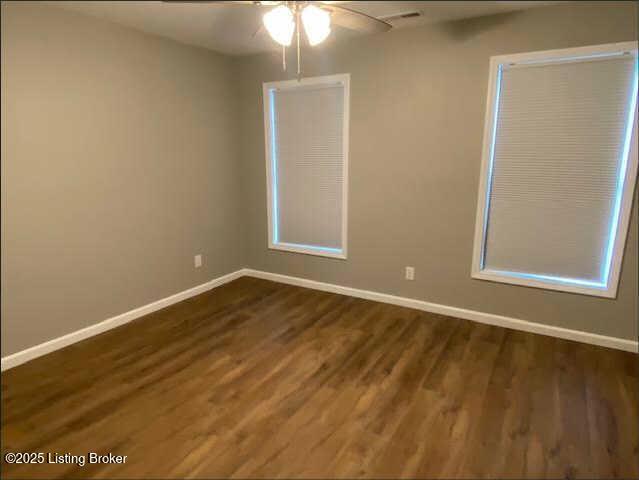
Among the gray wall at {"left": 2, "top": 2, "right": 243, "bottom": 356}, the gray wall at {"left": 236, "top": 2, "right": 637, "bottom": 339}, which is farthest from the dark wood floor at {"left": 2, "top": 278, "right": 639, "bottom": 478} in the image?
the gray wall at {"left": 2, "top": 2, "right": 243, "bottom": 356}

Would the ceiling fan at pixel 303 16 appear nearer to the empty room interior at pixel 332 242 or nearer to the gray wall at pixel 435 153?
the empty room interior at pixel 332 242

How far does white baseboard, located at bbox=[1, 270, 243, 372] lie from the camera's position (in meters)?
2.69

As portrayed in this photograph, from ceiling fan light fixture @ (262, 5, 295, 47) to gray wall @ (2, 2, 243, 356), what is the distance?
168 cm

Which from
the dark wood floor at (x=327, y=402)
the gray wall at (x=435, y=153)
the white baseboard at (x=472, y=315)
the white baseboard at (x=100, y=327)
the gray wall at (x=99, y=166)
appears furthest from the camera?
the white baseboard at (x=472, y=315)

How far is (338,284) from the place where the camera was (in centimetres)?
405

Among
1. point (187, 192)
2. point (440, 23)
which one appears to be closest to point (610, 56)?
point (440, 23)

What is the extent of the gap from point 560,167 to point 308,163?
221cm

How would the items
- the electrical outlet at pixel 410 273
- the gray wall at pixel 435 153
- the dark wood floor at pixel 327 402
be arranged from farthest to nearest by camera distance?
the electrical outlet at pixel 410 273 < the gray wall at pixel 435 153 < the dark wood floor at pixel 327 402

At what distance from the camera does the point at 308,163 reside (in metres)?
4.01

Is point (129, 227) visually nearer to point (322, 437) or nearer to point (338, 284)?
point (338, 284)

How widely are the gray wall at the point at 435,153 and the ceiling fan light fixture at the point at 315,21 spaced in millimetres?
1492

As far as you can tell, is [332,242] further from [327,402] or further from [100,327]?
[100,327]

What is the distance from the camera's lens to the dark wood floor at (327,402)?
6.18ft

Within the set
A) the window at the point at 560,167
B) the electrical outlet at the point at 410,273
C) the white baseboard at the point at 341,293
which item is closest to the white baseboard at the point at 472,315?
the white baseboard at the point at 341,293
